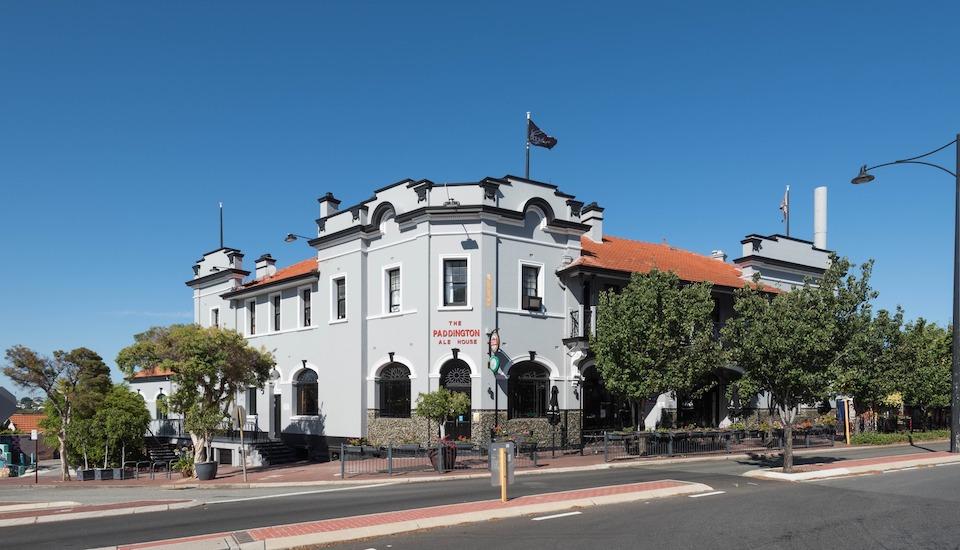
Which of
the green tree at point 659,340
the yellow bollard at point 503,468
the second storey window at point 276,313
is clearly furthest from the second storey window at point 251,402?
the yellow bollard at point 503,468

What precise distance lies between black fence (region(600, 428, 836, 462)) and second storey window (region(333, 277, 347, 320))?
39.6 feet

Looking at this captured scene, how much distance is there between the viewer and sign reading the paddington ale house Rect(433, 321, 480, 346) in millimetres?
27422

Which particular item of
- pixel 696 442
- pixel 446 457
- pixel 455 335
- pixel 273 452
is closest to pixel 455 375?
pixel 455 335

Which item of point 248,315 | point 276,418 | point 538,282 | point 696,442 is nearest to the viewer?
point 696,442

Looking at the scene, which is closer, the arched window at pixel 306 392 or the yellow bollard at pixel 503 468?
the yellow bollard at pixel 503 468

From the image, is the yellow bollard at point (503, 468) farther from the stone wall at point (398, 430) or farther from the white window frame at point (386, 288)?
the white window frame at point (386, 288)

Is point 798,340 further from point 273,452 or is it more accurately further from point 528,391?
point 273,452

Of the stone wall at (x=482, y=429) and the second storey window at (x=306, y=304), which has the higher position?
the second storey window at (x=306, y=304)

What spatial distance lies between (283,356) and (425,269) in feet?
38.1

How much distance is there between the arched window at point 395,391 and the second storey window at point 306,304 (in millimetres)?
6634

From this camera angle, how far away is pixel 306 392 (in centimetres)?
3419

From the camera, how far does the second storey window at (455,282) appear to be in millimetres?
28047

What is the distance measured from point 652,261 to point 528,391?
9.07m

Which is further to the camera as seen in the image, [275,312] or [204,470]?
[275,312]
